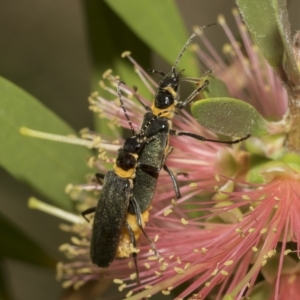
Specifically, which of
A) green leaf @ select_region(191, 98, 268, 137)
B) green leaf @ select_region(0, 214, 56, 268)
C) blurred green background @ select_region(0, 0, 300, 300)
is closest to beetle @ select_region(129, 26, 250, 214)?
green leaf @ select_region(191, 98, 268, 137)

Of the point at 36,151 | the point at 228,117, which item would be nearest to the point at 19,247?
the point at 36,151

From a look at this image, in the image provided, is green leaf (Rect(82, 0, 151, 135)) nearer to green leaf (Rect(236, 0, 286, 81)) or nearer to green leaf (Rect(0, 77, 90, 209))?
green leaf (Rect(0, 77, 90, 209))

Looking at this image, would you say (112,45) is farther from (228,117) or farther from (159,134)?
(228,117)

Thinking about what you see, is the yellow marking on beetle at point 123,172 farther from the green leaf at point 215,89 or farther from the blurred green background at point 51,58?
the blurred green background at point 51,58

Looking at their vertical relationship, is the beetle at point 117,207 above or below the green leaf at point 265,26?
below

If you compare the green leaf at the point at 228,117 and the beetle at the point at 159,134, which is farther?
the beetle at the point at 159,134

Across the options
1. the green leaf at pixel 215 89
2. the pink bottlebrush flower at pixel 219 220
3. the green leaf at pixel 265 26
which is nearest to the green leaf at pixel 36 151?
the pink bottlebrush flower at pixel 219 220
